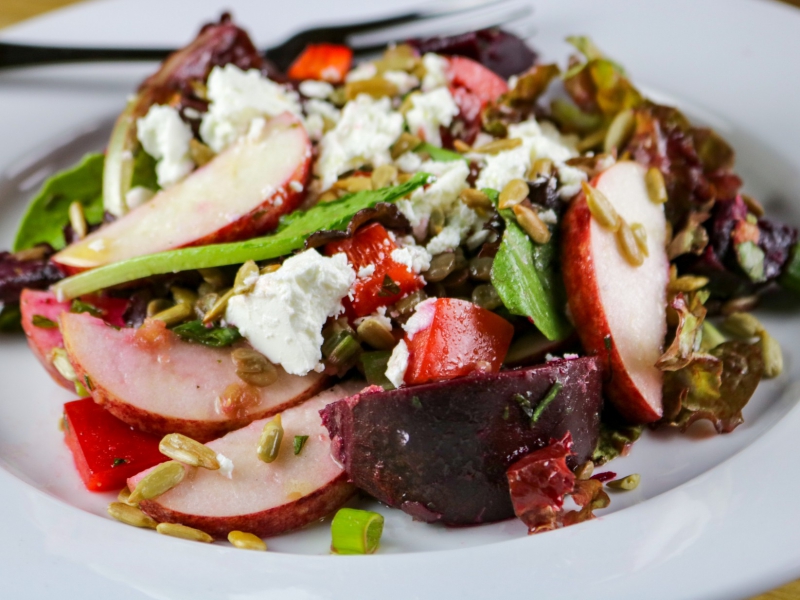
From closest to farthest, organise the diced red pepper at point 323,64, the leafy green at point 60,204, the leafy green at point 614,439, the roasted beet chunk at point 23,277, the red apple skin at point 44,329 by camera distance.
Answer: the leafy green at point 614,439, the red apple skin at point 44,329, the roasted beet chunk at point 23,277, the leafy green at point 60,204, the diced red pepper at point 323,64

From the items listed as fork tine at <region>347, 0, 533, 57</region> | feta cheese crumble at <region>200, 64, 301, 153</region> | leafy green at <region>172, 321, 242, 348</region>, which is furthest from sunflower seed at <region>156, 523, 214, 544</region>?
fork tine at <region>347, 0, 533, 57</region>

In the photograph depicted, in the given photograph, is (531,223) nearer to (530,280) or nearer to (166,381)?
(530,280)

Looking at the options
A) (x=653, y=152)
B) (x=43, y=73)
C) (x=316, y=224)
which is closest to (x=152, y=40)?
(x=43, y=73)

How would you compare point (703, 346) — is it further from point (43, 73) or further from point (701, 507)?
point (43, 73)

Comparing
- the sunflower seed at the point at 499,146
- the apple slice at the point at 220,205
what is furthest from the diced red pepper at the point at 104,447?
the sunflower seed at the point at 499,146

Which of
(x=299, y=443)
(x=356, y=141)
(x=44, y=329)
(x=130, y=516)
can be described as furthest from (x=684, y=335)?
(x=44, y=329)

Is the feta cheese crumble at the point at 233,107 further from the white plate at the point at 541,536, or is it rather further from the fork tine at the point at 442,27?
the fork tine at the point at 442,27
